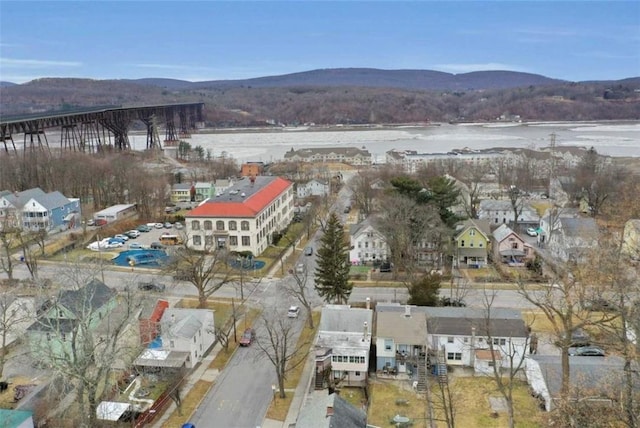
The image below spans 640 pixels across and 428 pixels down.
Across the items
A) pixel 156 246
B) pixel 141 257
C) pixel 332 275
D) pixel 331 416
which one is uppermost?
pixel 332 275

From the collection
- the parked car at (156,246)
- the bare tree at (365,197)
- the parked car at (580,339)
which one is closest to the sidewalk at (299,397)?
the parked car at (580,339)

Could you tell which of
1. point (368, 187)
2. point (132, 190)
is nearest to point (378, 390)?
point (368, 187)

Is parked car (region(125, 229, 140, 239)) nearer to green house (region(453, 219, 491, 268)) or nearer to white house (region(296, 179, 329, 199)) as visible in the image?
white house (region(296, 179, 329, 199))

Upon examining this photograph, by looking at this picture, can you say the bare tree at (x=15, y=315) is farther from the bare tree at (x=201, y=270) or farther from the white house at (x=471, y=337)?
the white house at (x=471, y=337)

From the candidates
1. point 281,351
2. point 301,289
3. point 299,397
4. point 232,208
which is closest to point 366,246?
point 232,208

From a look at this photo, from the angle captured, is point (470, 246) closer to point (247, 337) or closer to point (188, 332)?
point (247, 337)

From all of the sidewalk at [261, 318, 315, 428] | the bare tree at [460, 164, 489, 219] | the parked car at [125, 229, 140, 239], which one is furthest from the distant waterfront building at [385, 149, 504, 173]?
the sidewalk at [261, 318, 315, 428]
